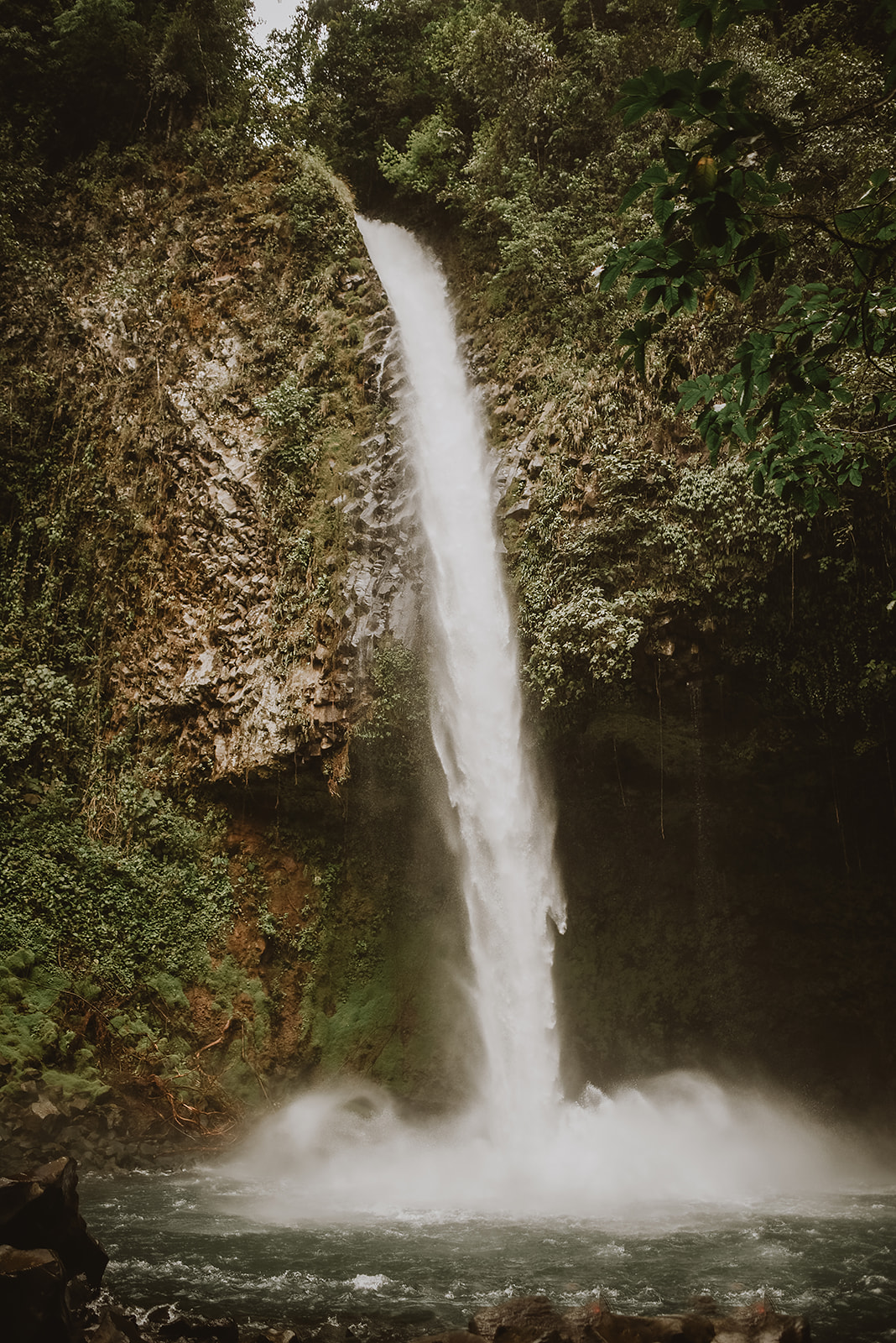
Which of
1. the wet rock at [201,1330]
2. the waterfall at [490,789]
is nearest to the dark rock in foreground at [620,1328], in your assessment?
the wet rock at [201,1330]

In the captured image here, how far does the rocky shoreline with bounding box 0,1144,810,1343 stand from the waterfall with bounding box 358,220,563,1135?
4.93m

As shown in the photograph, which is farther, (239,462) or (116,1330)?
(239,462)

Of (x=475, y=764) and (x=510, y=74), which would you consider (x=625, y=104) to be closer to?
(x=475, y=764)

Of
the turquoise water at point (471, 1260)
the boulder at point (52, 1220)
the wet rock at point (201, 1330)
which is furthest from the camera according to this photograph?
the turquoise water at point (471, 1260)

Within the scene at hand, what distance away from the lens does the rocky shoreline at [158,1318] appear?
13.9ft

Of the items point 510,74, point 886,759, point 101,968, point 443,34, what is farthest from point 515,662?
point 443,34

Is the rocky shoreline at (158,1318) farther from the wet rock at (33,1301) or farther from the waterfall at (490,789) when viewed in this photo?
the waterfall at (490,789)

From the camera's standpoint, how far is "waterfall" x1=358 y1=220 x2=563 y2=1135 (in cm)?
1016

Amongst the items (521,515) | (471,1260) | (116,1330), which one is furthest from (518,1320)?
(521,515)

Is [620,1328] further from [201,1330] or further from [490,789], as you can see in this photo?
[490,789]

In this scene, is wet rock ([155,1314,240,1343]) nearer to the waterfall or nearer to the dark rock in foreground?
the dark rock in foreground

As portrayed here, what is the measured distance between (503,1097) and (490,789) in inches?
150

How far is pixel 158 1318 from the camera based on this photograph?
4906 mm

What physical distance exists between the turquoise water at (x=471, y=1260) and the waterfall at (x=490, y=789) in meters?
2.50
